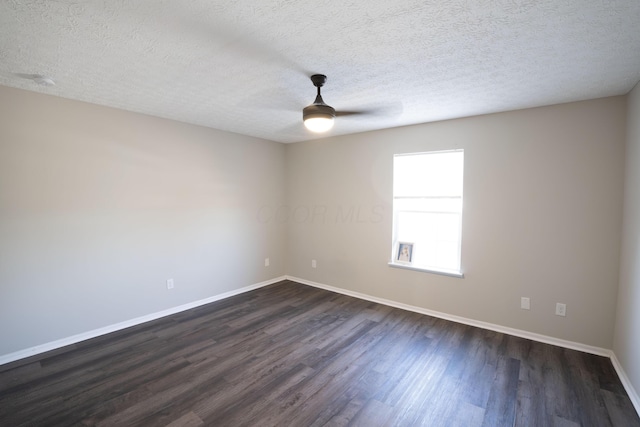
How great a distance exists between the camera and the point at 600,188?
266cm

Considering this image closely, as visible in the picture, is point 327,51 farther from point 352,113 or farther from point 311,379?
point 311,379

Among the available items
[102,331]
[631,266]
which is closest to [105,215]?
[102,331]

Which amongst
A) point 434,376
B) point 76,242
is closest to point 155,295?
point 76,242

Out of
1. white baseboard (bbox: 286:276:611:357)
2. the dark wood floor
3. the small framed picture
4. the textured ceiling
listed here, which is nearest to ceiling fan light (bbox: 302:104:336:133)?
the textured ceiling

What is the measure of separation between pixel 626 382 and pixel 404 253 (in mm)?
2246

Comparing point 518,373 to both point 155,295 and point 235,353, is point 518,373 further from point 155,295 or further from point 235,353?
point 155,295

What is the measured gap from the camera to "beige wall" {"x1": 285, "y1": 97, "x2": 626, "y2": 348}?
267 cm

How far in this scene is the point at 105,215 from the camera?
3107 millimetres

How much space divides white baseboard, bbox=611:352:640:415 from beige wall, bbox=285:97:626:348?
0.67ft

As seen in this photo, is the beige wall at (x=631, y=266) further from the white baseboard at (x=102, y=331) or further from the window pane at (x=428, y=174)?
the white baseboard at (x=102, y=331)

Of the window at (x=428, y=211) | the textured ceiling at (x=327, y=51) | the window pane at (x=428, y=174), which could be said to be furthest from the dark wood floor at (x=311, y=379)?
the textured ceiling at (x=327, y=51)

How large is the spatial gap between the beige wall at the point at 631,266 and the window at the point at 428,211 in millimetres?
1364

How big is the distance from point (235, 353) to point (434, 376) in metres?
1.83

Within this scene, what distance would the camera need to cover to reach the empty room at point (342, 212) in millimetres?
1763
